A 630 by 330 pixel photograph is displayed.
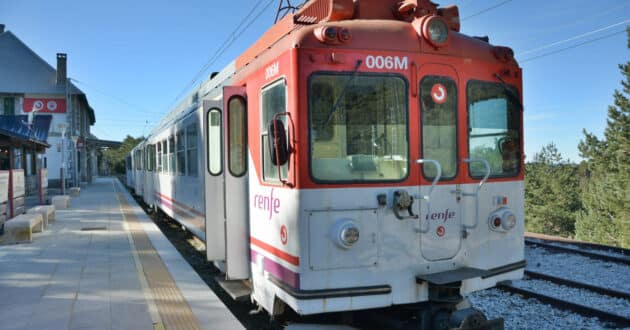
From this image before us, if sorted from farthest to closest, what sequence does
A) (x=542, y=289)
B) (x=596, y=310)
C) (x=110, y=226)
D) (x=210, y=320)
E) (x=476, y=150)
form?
(x=110, y=226) < (x=542, y=289) < (x=596, y=310) < (x=210, y=320) < (x=476, y=150)

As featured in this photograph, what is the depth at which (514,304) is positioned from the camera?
6.48 m

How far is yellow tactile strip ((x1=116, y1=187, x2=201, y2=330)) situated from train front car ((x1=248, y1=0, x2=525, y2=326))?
0.95m

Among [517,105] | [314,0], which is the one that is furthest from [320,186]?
[517,105]

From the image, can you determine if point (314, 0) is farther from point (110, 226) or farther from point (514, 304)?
point (110, 226)

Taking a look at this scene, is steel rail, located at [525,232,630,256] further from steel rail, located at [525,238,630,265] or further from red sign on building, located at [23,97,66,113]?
red sign on building, located at [23,97,66,113]

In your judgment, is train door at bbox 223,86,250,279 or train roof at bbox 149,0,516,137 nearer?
train roof at bbox 149,0,516,137

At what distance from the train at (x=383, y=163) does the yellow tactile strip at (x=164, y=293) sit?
80 cm

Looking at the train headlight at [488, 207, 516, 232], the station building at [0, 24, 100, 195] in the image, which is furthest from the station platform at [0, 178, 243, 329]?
the station building at [0, 24, 100, 195]

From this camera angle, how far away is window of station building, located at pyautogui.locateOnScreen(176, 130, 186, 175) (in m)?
8.95

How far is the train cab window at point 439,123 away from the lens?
14.3 ft

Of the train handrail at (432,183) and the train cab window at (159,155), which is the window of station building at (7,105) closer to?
the train cab window at (159,155)

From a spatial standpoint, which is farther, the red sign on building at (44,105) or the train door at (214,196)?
the red sign on building at (44,105)

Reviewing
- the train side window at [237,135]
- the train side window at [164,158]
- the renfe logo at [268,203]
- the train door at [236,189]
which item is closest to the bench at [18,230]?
the train side window at [164,158]

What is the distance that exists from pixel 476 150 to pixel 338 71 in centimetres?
158
